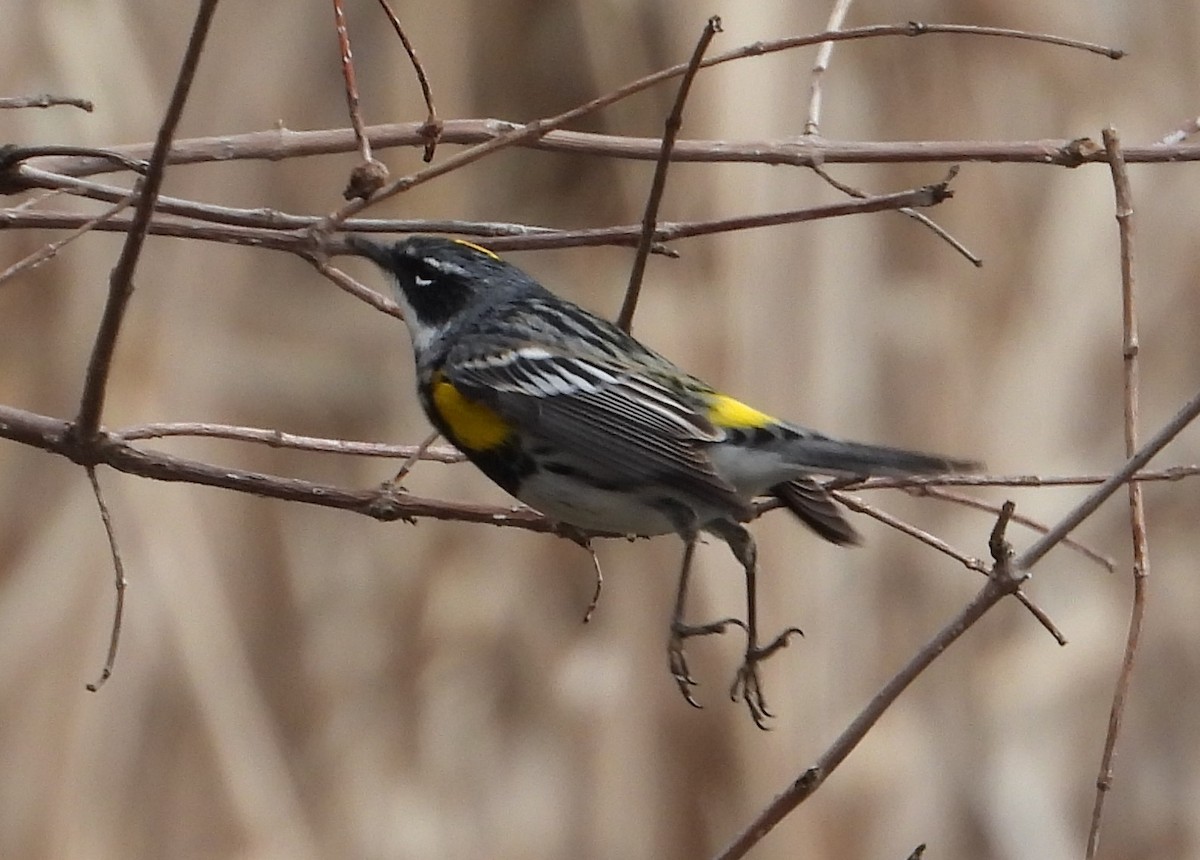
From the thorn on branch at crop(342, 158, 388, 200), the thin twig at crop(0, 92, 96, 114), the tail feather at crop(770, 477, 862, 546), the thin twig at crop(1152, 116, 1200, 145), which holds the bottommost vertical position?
the tail feather at crop(770, 477, 862, 546)

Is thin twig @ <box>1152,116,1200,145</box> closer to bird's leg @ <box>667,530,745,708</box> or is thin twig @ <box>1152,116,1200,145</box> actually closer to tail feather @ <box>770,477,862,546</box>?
tail feather @ <box>770,477,862,546</box>

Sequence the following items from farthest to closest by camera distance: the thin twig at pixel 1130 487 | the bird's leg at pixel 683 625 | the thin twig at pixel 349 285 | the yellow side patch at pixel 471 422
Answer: the yellow side patch at pixel 471 422
the bird's leg at pixel 683 625
the thin twig at pixel 349 285
the thin twig at pixel 1130 487

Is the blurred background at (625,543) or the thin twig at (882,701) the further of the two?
the blurred background at (625,543)

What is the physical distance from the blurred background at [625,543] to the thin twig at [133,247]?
6.30 feet

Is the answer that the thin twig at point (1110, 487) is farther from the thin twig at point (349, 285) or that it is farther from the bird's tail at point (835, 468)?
the thin twig at point (349, 285)

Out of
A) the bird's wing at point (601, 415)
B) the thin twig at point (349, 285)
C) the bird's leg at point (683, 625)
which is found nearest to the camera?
the thin twig at point (349, 285)

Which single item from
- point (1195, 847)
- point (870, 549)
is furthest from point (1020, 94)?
point (1195, 847)

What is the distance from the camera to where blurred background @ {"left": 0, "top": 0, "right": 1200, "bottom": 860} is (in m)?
3.36

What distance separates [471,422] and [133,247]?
0.69 m

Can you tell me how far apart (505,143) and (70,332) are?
8.11ft

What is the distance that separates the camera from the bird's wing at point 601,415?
1.63m

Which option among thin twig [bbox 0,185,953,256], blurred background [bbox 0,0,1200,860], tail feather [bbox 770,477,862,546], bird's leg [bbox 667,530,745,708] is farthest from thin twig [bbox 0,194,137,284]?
blurred background [bbox 0,0,1200,860]

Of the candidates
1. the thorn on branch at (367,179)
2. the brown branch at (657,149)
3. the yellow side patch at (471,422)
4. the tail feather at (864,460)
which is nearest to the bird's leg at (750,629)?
the tail feather at (864,460)

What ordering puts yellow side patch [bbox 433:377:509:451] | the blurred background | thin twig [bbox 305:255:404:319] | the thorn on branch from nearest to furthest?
the thorn on branch
thin twig [bbox 305:255:404:319]
yellow side patch [bbox 433:377:509:451]
the blurred background
